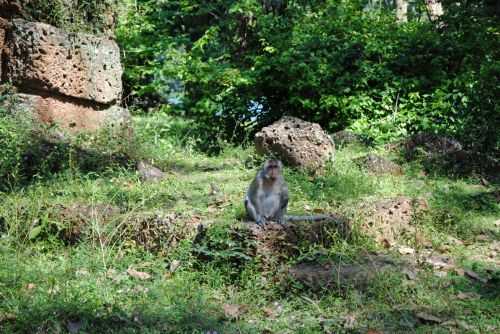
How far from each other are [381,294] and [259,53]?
26.7 ft

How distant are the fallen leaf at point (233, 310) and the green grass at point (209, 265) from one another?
4 centimetres

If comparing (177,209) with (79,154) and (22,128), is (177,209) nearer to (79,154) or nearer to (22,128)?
(79,154)

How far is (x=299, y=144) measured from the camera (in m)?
8.91

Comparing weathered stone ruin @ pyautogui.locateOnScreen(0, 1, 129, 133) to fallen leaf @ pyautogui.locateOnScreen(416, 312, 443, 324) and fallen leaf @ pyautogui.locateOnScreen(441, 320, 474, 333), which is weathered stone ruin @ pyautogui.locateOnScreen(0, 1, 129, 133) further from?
fallen leaf @ pyautogui.locateOnScreen(441, 320, 474, 333)

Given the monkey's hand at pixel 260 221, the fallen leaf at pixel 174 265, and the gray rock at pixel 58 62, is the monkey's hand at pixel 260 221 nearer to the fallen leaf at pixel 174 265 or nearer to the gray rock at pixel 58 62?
the fallen leaf at pixel 174 265

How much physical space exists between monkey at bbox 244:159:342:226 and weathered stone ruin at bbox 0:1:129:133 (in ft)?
14.4

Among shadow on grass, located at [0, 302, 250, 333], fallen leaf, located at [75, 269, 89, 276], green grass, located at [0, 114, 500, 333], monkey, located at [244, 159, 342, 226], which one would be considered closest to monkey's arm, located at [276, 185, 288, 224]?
monkey, located at [244, 159, 342, 226]

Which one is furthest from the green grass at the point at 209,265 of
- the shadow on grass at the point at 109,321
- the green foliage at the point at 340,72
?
the green foliage at the point at 340,72

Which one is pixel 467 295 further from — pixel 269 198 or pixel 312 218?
pixel 269 198

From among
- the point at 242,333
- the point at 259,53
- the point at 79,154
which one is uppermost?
the point at 259,53

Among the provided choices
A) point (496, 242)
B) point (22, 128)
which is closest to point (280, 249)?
point (496, 242)

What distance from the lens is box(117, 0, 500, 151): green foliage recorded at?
11328 millimetres

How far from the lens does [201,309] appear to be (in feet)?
Answer: 17.0

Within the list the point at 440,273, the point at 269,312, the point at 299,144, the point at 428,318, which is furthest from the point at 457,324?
the point at 299,144
